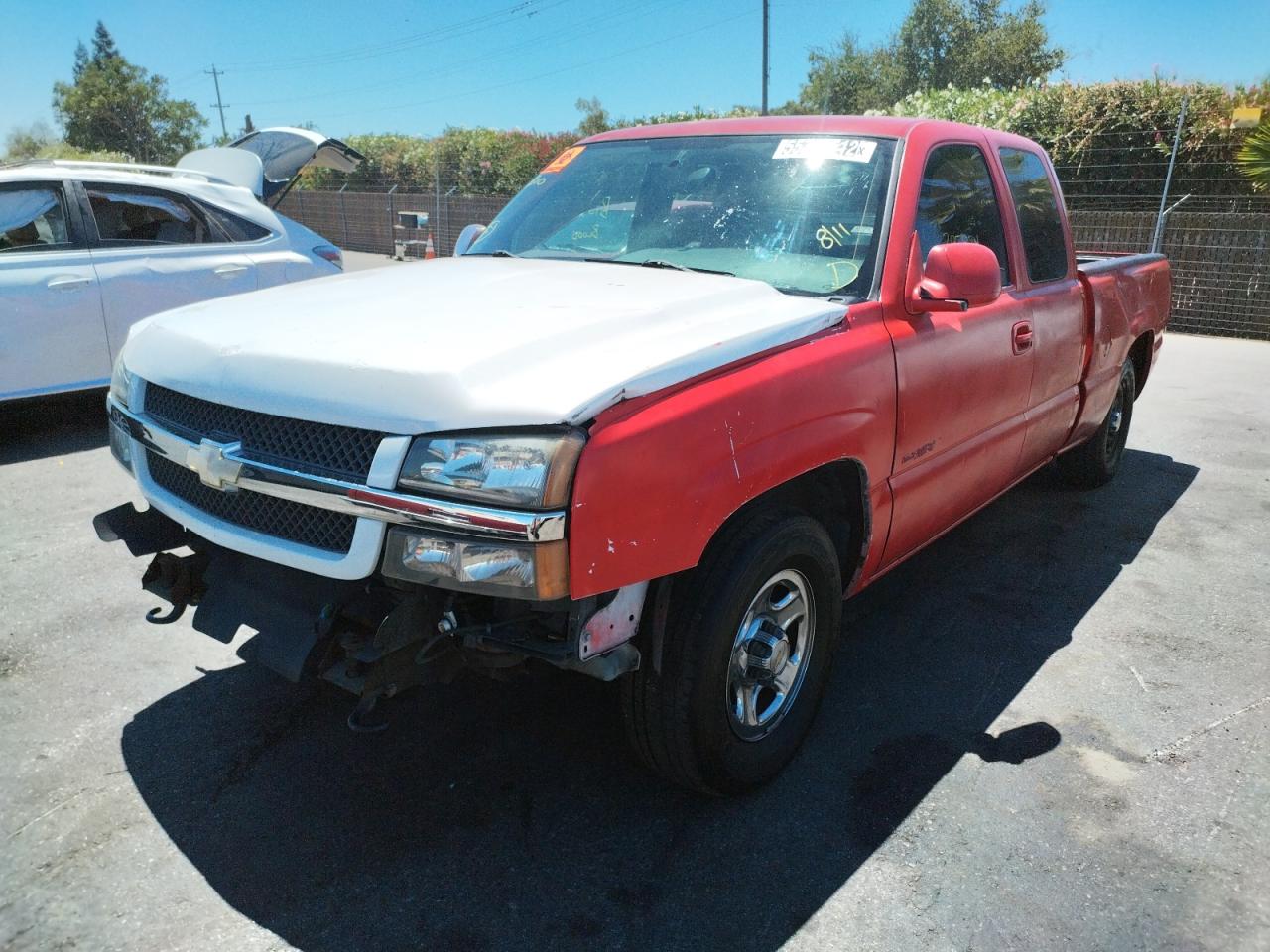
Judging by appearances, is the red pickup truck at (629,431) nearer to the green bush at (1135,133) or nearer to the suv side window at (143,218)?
the suv side window at (143,218)

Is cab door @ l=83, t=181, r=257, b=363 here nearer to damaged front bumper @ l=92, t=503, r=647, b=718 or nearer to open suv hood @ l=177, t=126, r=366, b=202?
open suv hood @ l=177, t=126, r=366, b=202

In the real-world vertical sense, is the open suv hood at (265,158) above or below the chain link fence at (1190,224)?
above

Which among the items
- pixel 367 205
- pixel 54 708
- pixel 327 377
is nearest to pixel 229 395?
pixel 327 377

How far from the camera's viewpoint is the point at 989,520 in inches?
209

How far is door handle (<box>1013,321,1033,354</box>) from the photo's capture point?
377 centimetres

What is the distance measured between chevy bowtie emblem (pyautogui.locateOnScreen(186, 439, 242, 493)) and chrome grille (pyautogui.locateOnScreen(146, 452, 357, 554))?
8 cm

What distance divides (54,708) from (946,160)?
3681 mm

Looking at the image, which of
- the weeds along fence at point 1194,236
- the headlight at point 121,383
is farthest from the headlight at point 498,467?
the weeds along fence at point 1194,236

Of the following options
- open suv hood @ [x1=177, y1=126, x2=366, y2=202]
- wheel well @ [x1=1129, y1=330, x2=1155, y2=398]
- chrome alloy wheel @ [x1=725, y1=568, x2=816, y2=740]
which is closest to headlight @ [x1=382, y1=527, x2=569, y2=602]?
chrome alloy wheel @ [x1=725, y1=568, x2=816, y2=740]

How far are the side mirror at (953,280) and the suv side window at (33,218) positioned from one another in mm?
5532

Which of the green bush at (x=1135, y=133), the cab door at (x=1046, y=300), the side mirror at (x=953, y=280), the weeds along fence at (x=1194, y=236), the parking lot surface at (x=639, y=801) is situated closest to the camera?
the parking lot surface at (x=639, y=801)

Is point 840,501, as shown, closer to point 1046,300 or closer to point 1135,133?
point 1046,300

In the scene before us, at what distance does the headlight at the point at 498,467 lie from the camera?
2025mm

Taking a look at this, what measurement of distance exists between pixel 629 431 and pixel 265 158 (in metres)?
8.66
